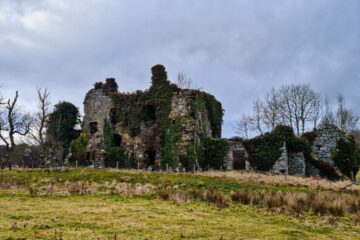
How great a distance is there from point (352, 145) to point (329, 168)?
295 cm

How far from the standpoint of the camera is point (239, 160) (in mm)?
37531

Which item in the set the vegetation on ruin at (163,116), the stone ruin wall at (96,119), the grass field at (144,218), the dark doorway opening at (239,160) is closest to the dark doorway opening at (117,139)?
the vegetation on ruin at (163,116)

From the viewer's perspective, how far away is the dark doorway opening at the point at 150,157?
3725 cm

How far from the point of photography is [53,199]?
624 inches

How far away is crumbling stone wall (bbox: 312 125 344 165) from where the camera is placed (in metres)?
37.8

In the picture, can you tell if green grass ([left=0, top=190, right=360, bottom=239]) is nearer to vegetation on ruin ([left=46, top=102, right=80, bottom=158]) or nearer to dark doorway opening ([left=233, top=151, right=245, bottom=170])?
dark doorway opening ([left=233, top=151, right=245, bottom=170])

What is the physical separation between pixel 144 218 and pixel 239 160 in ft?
89.0

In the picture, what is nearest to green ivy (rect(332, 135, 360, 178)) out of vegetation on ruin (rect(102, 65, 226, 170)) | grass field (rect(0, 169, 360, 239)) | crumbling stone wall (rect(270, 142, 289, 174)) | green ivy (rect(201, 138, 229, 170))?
crumbling stone wall (rect(270, 142, 289, 174))

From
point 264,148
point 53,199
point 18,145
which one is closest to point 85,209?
point 53,199

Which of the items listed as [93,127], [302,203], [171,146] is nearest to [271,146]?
[171,146]

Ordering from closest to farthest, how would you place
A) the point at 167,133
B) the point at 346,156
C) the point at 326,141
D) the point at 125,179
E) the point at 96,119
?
1. the point at 125,179
2. the point at 346,156
3. the point at 167,133
4. the point at 326,141
5. the point at 96,119

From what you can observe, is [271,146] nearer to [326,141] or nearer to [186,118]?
[326,141]

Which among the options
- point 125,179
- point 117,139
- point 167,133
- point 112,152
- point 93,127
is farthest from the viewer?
point 93,127

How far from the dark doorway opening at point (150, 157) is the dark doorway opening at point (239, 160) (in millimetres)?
7361
